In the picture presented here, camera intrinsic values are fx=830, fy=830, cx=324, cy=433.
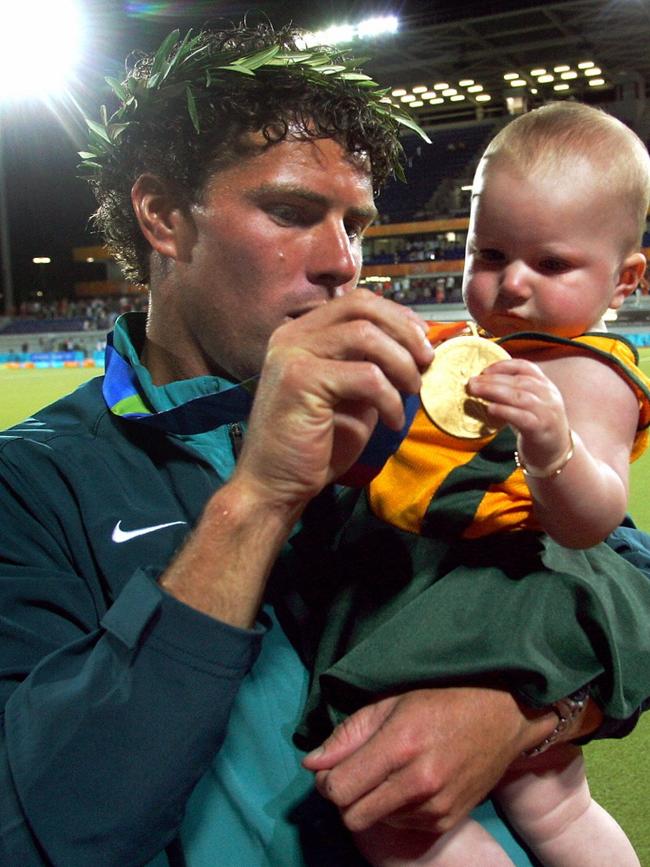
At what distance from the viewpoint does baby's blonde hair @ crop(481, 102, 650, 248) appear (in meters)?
1.70

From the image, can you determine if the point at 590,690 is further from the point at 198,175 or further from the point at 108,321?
the point at 108,321

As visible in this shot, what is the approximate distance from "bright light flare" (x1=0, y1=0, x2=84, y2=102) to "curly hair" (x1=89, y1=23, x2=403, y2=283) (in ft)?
73.2

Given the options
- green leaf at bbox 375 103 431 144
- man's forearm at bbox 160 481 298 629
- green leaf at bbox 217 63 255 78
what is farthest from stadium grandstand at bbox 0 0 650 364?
man's forearm at bbox 160 481 298 629

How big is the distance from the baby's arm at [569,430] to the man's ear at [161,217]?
1.16 meters

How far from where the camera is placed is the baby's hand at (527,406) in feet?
4.15

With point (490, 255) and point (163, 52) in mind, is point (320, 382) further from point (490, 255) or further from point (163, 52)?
point (163, 52)

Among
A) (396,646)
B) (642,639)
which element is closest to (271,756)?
(396,646)

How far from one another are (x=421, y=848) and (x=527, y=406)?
0.82 meters

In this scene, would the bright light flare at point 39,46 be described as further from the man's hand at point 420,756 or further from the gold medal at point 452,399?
the man's hand at point 420,756

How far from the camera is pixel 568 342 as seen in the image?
1535mm

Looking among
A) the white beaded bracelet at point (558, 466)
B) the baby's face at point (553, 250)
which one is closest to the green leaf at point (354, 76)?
the baby's face at point (553, 250)

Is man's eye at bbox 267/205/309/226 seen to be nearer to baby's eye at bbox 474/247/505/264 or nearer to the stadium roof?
baby's eye at bbox 474/247/505/264

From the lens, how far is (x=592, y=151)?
67.0 inches

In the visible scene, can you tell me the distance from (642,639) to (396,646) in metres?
0.47
